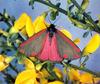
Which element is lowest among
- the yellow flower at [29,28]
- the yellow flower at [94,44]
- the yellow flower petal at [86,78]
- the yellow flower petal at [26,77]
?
the yellow flower petal at [86,78]

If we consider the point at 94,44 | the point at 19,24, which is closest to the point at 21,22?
the point at 19,24

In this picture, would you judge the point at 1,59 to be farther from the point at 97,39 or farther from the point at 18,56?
the point at 97,39

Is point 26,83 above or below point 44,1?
below

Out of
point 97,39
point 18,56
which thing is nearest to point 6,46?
point 18,56

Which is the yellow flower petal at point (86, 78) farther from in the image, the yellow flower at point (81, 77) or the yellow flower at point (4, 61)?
the yellow flower at point (4, 61)

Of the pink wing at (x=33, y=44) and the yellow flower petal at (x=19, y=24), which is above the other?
the yellow flower petal at (x=19, y=24)

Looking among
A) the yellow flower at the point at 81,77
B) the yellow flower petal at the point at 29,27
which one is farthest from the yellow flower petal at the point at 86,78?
the yellow flower petal at the point at 29,27

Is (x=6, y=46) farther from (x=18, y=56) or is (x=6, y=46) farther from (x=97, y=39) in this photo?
(x=97, y=39)
